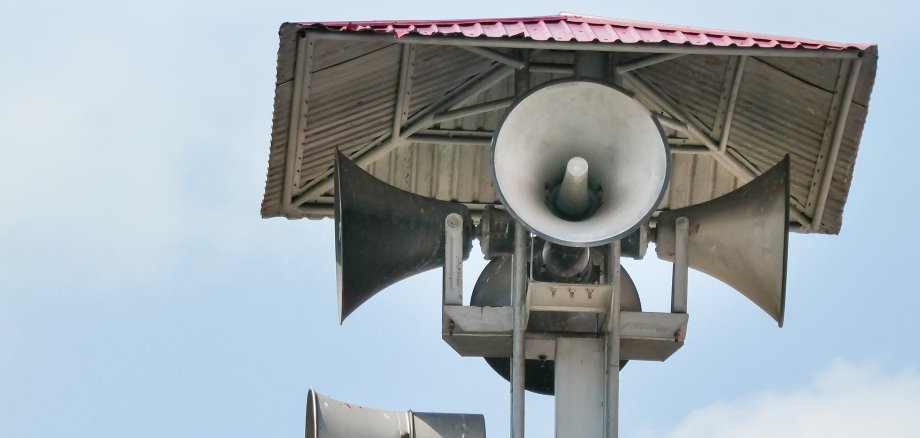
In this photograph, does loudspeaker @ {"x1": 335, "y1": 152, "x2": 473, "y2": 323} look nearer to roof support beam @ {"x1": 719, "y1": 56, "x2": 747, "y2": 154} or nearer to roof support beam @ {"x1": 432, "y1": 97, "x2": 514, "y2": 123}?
roof support beam @ {"x1": 432, "y1": 97, "x2": 514, "y2": 123}

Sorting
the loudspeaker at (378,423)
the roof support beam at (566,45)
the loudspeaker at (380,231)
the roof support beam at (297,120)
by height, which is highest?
the roof support beam at (566,45)

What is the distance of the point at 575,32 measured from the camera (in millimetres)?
23750

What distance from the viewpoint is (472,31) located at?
23.7 meters

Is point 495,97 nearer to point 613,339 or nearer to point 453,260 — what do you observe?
point 453,260

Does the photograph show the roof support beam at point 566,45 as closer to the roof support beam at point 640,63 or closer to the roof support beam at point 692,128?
the roof support beam at point 640,63

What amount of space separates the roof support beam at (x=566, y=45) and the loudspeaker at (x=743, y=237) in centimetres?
101

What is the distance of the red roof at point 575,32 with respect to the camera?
926 inches

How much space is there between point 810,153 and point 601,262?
2753 mm

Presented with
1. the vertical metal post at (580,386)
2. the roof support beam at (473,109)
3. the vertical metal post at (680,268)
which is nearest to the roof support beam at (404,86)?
the roof support beam at (473,109)

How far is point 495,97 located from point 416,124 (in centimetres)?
91

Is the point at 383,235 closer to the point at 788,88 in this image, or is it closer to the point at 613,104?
the point at 613,104

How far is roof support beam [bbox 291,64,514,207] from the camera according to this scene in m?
25.1

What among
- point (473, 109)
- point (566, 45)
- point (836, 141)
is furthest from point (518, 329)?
point (836, 141)

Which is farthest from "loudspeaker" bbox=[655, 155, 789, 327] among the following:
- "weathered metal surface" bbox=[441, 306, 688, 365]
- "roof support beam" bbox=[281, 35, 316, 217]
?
"roof support beam" bbox=[281, 35, 316, 217]
